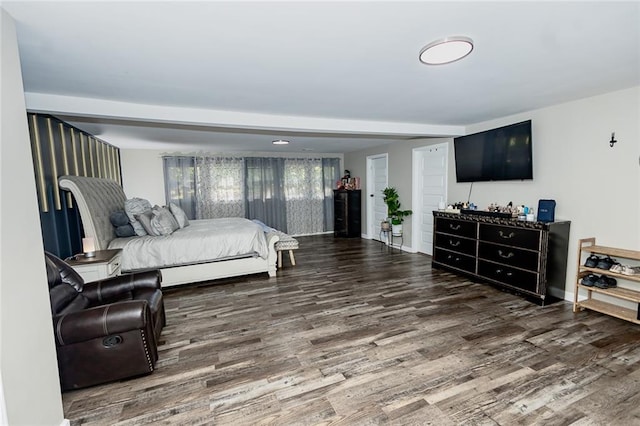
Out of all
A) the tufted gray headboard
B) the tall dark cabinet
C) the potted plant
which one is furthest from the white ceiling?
the tall dark cabinet

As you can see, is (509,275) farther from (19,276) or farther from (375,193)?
(19,276)

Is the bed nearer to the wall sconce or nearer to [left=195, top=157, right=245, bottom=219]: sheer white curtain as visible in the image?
the wall sconce

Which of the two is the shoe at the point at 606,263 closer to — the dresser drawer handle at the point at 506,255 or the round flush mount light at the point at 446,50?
the dresser drawer handle at the point at 506,255

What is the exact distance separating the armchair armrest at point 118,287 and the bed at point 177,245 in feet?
3.75

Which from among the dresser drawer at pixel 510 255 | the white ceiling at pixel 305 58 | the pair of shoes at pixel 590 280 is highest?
the white ceiling at pixel 305 58

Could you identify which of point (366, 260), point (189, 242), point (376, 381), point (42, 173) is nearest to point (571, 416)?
point (376, 381)

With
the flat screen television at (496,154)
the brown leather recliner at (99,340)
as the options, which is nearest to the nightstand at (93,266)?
the brown leather recliner at (99,340)

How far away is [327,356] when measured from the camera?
2361 millimetres

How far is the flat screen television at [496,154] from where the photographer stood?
3566 mm

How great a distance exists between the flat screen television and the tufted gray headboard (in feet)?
16.4

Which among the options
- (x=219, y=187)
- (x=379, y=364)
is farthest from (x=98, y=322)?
(x=219, y=187)

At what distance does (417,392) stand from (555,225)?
2.55 m

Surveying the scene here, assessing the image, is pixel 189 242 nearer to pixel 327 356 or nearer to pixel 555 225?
pixel 327 356

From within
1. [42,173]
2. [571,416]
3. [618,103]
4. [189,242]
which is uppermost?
[618,103]
